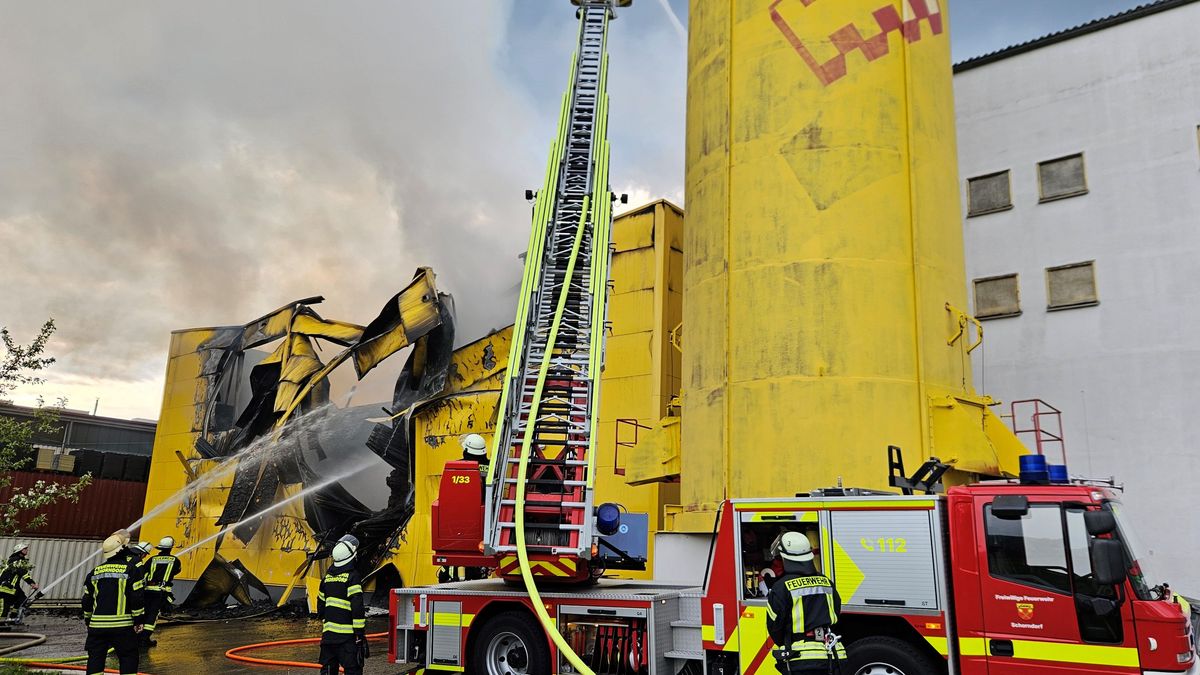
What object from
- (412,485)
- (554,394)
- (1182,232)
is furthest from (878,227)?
(412,485)

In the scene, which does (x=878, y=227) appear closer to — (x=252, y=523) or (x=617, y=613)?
(x=617, y=613)

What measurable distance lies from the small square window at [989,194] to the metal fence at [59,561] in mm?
28272

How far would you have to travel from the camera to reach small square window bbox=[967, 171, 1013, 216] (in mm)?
19062

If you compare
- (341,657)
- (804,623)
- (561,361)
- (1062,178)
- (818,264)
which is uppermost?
(1062,178)

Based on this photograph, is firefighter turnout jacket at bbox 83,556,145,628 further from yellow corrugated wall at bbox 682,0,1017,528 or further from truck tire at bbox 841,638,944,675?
yellow corrugated wall at bbox 682,0,1017,528

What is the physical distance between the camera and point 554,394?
1176 cm

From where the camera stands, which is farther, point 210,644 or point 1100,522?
point 210,644

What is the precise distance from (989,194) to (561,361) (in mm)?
12253

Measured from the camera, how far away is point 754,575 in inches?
323

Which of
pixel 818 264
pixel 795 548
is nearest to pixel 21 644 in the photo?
pixel 795 548

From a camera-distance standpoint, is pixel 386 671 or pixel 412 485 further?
pixel 412 485

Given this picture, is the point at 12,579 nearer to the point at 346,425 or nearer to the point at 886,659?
the point at 346,425

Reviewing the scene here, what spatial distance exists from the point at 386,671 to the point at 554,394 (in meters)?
4.73

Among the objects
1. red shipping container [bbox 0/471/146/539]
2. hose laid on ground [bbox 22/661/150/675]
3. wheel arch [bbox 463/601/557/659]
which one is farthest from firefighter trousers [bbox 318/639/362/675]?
red shipping container [bbox 0/471/146/539]
